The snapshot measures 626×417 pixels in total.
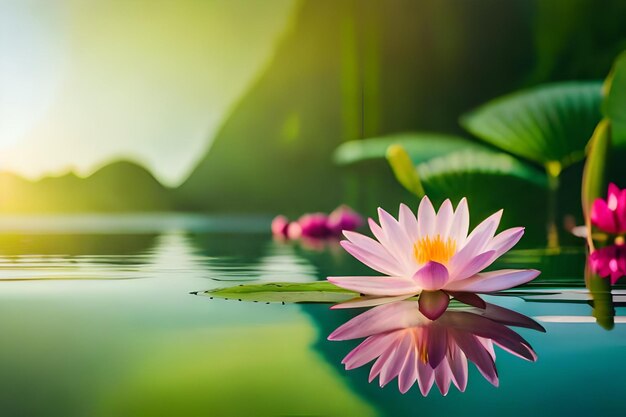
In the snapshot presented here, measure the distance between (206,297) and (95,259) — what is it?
56 cm

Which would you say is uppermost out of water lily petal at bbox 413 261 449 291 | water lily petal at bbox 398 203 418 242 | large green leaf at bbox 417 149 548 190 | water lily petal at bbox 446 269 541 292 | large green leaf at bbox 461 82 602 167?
large green leaf at bbox 461 82 602 167

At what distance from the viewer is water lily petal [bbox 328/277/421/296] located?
1.73 ft

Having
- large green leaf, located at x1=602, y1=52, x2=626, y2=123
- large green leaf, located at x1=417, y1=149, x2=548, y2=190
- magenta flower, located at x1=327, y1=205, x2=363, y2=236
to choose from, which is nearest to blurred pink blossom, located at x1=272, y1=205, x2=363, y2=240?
magenta flower, located at x1=327, y1=205, x2=363, y2=236

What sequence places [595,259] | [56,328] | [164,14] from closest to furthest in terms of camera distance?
[56,328]
[595,259]
[164,14]

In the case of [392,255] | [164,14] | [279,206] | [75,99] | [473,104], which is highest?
[164,14]

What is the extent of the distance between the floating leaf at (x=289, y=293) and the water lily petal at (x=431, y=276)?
7cm

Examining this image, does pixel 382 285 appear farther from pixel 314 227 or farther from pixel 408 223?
pixel 314 227

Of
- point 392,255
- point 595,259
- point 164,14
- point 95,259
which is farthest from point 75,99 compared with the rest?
point 392,255

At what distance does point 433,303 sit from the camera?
539mm

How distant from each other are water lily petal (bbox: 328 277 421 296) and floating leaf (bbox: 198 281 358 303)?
4 centimetres

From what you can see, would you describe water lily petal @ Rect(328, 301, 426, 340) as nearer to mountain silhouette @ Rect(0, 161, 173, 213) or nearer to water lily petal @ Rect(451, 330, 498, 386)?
water lily petal @ Rect(451, 330, 498, 386)

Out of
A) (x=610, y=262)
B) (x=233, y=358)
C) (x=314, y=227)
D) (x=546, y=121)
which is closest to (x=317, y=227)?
(x=314, y=227)

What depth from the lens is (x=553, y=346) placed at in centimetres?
46

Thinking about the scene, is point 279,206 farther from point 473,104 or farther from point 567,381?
point 567,381
